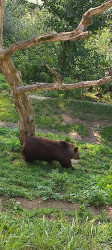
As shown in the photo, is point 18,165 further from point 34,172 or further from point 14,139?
point 14,139

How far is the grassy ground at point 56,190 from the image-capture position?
4.02 m

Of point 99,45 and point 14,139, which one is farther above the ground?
point 99,45

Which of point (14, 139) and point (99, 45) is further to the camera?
point (99, 45)

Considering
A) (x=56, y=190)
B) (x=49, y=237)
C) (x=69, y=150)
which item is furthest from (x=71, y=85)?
(x=49, y=237)

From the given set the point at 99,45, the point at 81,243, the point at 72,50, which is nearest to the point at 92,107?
the point at 72,50

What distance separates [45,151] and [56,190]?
1.62 metres

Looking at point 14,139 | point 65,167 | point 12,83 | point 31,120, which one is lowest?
point 65,167

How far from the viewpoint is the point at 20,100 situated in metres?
8.35

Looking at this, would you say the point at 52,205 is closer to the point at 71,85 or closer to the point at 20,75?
the point at 71,85

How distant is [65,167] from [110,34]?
1055 centimetres

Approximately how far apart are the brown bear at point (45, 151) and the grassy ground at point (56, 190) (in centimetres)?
22

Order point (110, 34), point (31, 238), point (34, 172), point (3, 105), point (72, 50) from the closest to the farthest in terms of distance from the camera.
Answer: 1. point (31, 238)
2. point (34, 172)
3. point (3, 105)
4. point (72, 50)
5. point (110, 34)

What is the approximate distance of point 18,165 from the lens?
308 inches

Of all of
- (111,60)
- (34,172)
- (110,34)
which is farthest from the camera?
(110,34)
